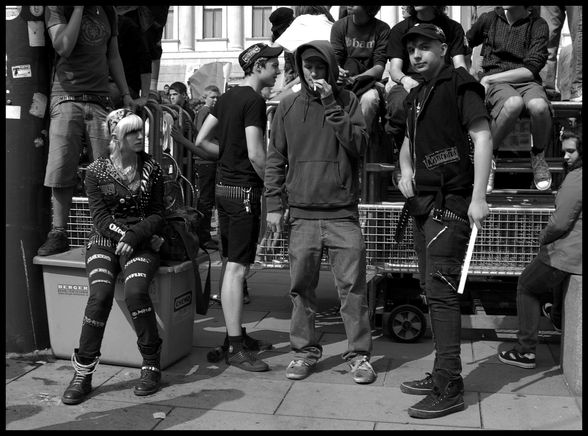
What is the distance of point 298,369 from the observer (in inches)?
205

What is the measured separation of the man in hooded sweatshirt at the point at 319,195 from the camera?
5.10 meters

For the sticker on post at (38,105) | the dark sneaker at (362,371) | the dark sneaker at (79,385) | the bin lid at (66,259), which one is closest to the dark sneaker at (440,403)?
the dark sneaker at (362,371)

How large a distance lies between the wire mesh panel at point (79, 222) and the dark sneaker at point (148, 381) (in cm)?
154

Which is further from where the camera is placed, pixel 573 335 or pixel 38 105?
pixel 38 105

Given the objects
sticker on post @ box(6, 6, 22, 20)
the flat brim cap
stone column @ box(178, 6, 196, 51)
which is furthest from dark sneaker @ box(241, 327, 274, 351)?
stone column @ box(178, 6, 196, 51)

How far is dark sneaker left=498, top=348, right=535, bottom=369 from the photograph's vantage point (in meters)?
5.43

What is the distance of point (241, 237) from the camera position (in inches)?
215

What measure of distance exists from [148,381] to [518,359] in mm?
2646

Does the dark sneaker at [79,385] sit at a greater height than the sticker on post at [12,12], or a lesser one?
lesser

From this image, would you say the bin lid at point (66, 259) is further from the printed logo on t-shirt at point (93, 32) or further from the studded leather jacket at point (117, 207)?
the printed logo on t-shirt at point (93, 32)

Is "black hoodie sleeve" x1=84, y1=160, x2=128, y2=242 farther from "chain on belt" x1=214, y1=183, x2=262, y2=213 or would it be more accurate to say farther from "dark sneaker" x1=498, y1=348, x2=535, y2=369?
"dark sneaker" x1=498, y1=348, x2=535, y2=369

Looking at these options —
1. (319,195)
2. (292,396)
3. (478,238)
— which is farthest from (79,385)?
(478,238)

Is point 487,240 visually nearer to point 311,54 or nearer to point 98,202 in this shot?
point 311,54

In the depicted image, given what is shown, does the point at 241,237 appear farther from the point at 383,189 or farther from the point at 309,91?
the point at 383,189
